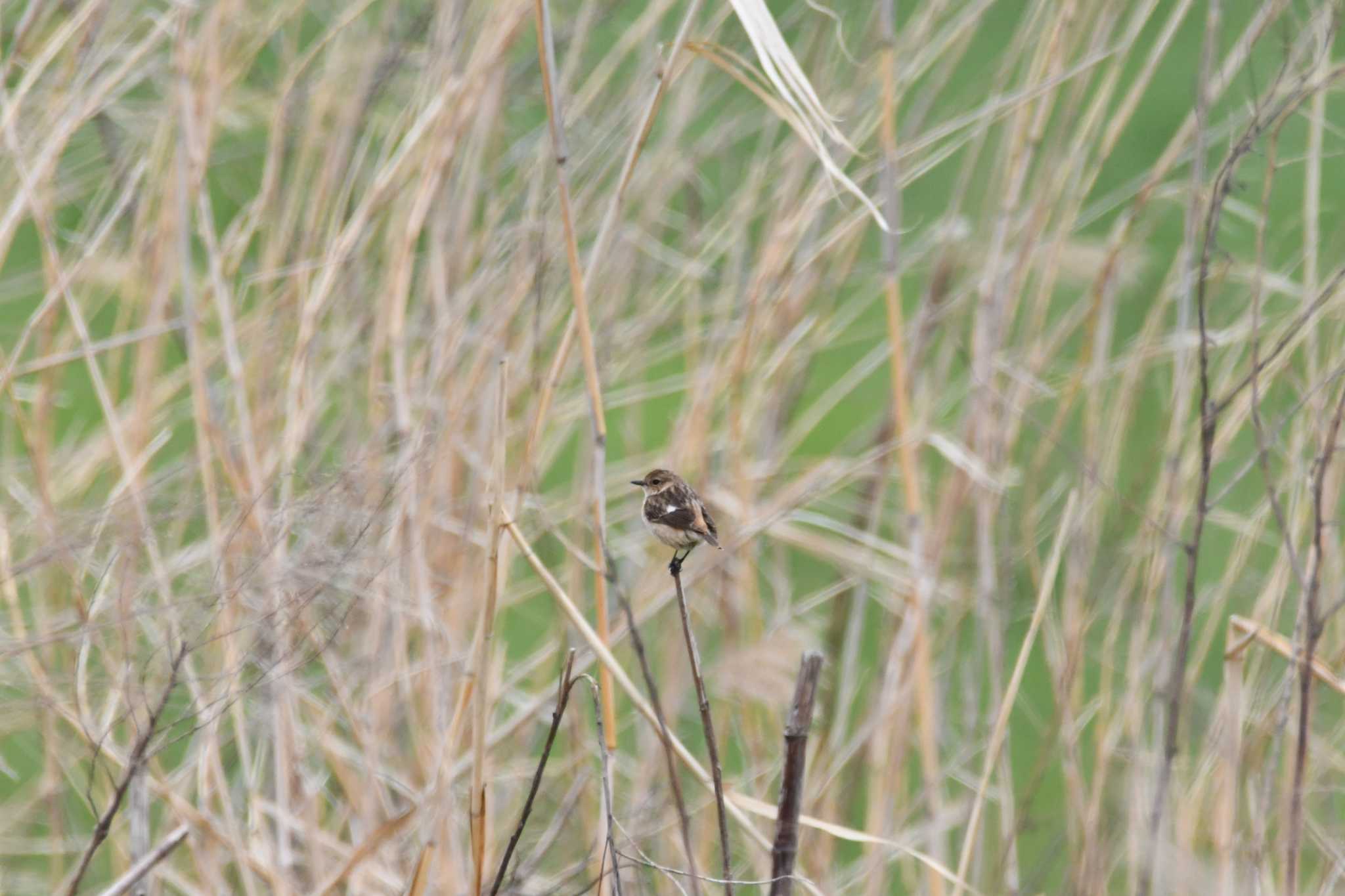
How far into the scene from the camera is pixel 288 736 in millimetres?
1551

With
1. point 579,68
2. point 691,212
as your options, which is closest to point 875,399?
point 691,212

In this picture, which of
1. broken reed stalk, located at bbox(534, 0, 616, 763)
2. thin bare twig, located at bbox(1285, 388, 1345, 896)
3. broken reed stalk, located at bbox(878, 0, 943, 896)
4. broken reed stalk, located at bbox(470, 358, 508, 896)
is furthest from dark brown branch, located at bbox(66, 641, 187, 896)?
thin bare twig, located at bbox(1285, 388, 1345, 896)

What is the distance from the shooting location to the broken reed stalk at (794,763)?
98 centimetres

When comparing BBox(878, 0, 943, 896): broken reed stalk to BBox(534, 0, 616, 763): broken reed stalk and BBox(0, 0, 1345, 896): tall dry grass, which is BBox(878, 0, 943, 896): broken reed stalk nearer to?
BBox(0, 0, 1345, 896): tall dry grass

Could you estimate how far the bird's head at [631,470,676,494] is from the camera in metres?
1.49

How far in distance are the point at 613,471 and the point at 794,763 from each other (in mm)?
1187

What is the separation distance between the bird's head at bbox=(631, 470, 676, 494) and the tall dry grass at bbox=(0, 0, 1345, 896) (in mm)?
82

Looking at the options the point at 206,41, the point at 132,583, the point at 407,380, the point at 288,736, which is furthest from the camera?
the point at 407,380

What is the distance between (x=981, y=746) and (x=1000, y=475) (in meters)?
0.37

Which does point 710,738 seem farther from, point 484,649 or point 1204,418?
point 1204,418

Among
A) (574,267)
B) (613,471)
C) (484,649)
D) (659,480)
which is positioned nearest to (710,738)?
(484,649)

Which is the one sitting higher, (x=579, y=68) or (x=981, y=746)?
Answer: (x=579, y=68)

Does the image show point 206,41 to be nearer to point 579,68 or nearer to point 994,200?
point 579,68

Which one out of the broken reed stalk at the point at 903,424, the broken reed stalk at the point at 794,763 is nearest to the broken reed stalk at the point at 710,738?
the broken reed stalk at the point at 794,763
